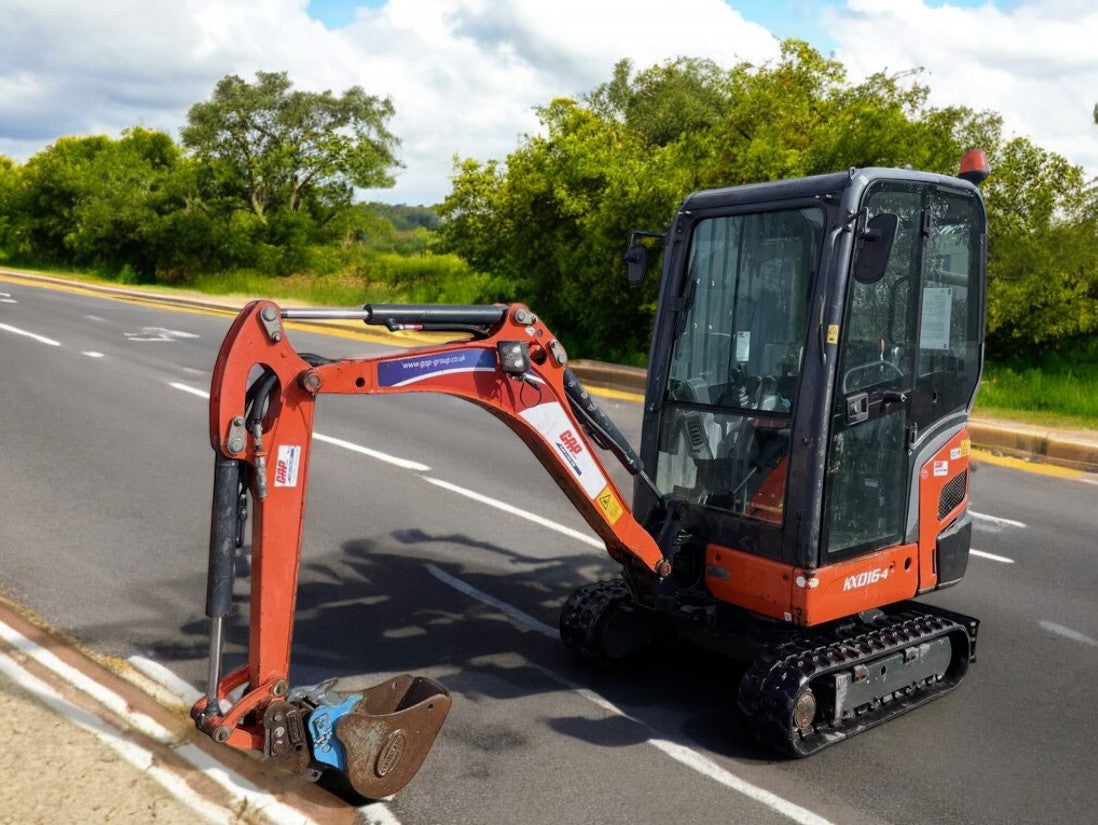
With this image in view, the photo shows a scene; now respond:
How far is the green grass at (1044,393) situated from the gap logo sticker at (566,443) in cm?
1173

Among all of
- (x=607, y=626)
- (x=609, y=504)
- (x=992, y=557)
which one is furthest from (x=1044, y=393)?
(x=609, y=504)

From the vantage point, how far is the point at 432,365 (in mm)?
5203

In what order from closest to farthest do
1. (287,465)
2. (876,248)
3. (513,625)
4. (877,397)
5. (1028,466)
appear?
(287,465)
(876,248)
(877,397)
(513,625)
(1028,466)

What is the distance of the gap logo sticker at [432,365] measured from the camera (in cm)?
507

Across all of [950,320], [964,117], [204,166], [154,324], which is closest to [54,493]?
[950,320]

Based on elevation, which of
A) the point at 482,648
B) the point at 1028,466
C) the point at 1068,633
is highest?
the point at 1028,466

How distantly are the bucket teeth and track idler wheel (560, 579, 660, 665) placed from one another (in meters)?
1.55

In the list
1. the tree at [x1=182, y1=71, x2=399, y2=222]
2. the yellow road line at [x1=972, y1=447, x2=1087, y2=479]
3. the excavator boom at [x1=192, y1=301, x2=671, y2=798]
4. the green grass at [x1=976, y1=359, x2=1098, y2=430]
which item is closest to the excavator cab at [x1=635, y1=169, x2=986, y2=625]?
the excavator boom at [x1=192, y1=301, x2=671, y2=798]

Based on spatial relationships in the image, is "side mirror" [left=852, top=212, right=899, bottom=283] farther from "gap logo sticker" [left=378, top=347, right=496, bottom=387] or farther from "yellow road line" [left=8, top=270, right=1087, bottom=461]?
"yellow road line" [left=8, top=270, right=1087, bottom=461]

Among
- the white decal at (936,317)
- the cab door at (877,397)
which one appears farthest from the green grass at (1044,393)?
the cab door at (877,397)

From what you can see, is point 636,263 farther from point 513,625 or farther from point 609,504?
point 513,625

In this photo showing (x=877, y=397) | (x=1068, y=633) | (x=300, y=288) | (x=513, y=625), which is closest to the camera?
(x=877, y=397)

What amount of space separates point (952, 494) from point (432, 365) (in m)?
3.41

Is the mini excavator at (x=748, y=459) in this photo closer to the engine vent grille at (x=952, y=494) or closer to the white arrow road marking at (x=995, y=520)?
the engine vent grille at (x=952, y=494)
